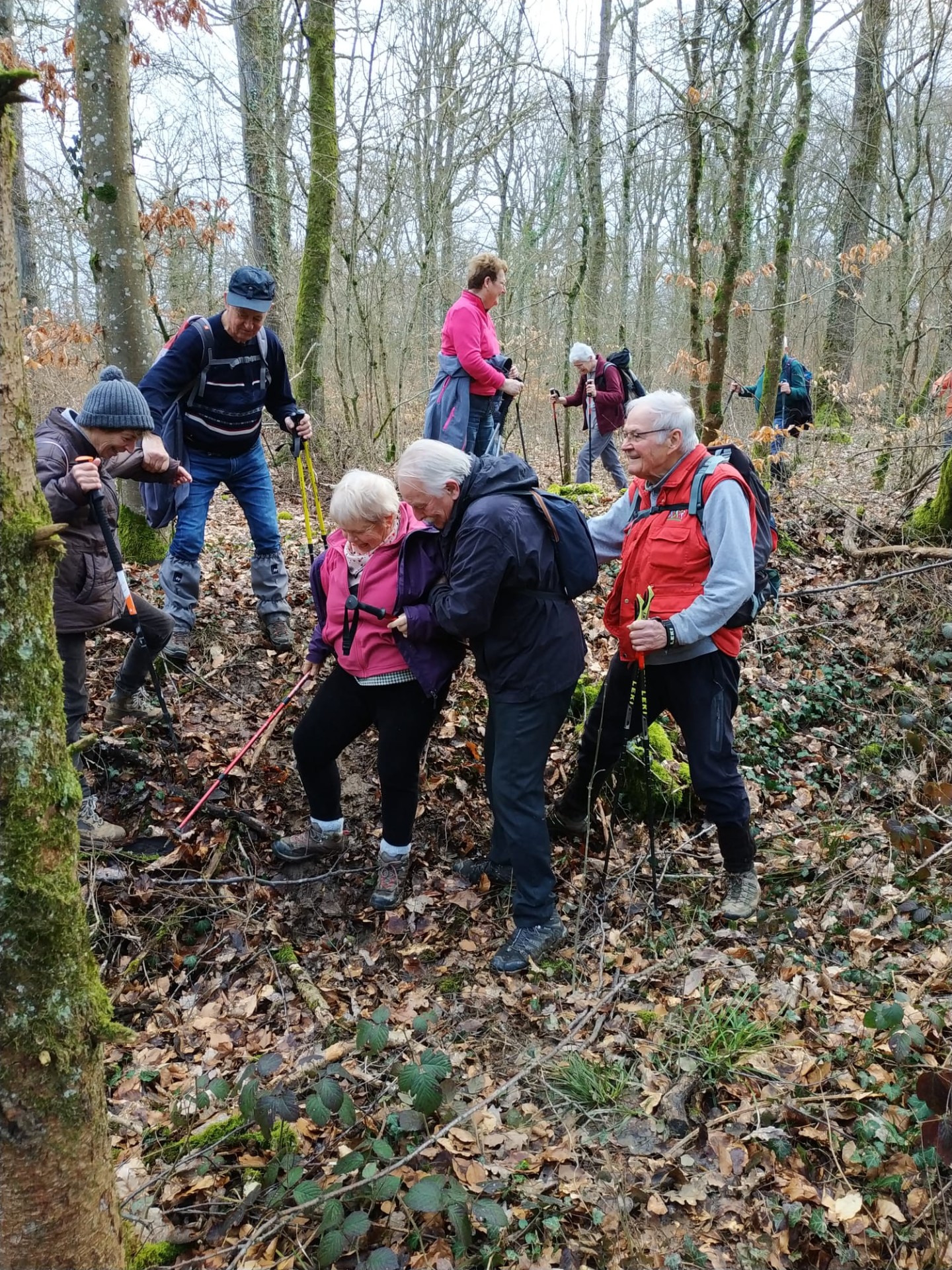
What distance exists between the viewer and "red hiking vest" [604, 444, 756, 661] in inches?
148

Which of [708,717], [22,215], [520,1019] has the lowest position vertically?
[520,1019]

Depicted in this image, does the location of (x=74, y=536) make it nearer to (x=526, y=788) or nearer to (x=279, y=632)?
(x=279, y=632)

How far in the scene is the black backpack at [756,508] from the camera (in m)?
3.75

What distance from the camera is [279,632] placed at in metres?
5.75

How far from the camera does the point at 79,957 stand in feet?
6.42

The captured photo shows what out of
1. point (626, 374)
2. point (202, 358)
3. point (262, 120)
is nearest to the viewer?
point (202, 358)

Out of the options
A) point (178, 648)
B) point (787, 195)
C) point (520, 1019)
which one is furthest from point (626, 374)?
point (520, 1019)

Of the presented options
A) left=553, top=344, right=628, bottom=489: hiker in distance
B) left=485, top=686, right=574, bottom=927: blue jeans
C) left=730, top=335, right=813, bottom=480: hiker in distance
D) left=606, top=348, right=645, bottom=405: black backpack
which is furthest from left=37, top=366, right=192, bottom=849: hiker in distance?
left=730, top=335, right=813, bottom=480: hiker in distance

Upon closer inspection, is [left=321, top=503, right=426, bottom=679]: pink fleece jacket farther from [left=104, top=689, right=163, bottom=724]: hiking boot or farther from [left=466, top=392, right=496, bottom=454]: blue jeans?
[left=466, top=392, right=496, bottom=454]: blue jeans

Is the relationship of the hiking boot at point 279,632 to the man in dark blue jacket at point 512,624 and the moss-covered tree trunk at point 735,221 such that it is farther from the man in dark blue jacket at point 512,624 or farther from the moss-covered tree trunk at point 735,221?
the moss-covered tree trunk at point 735,221

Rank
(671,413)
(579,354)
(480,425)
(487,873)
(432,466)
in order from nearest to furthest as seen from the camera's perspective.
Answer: (432,466), (671,413), (487,873), (480,425), (579,354)

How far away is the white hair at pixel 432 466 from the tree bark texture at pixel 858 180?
375 inches

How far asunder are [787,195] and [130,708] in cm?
Result: 860

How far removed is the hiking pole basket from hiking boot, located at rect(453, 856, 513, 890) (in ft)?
6.06
